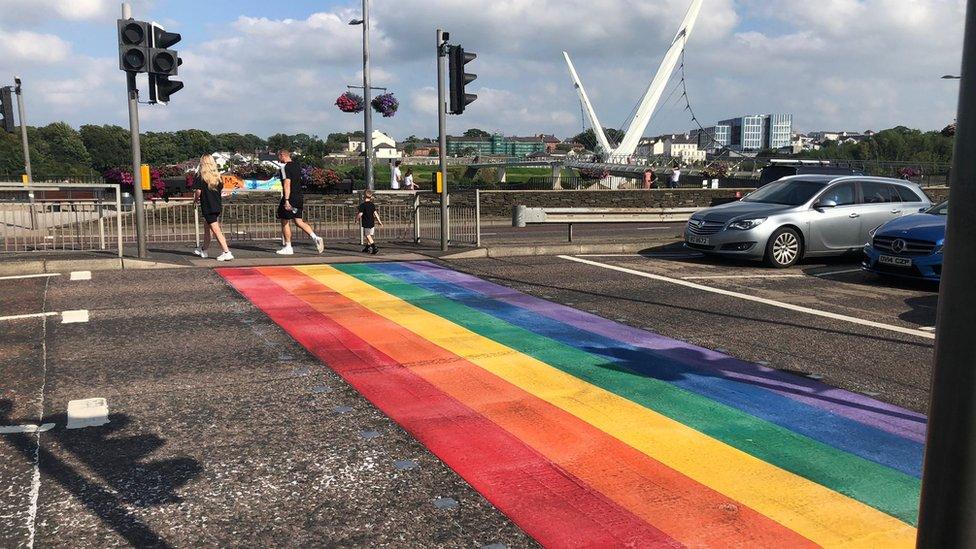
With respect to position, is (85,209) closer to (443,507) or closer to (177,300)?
(177,300)

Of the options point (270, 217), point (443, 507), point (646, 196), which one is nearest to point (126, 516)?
point (443, 507)

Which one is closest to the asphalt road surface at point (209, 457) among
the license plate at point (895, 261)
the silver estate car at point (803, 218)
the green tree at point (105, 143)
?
the silver estate car at point (803, 218)

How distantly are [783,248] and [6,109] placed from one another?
75.4 ft

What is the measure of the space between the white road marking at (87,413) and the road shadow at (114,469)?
58mm

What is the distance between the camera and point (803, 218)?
12852mm

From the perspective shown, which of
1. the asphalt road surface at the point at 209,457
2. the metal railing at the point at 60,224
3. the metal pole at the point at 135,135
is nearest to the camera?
the asphalt road surface at the point at 209,457

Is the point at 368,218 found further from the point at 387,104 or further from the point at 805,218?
the point at 387,104

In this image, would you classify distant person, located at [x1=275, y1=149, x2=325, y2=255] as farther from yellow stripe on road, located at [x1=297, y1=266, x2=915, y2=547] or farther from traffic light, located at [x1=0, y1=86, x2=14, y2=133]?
traffic light, located at [x1=0, y1=86, x2=14, y2=133]

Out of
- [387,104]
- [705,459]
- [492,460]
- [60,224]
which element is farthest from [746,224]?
[387,104]

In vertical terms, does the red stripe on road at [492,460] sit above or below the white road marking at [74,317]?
below

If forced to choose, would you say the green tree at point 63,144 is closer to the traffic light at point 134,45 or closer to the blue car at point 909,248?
the traffic light at point 134,45

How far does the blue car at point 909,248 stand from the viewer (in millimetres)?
10617

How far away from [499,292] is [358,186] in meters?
24.4

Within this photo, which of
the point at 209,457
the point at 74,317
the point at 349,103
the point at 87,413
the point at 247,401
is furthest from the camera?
the point at 349,103
